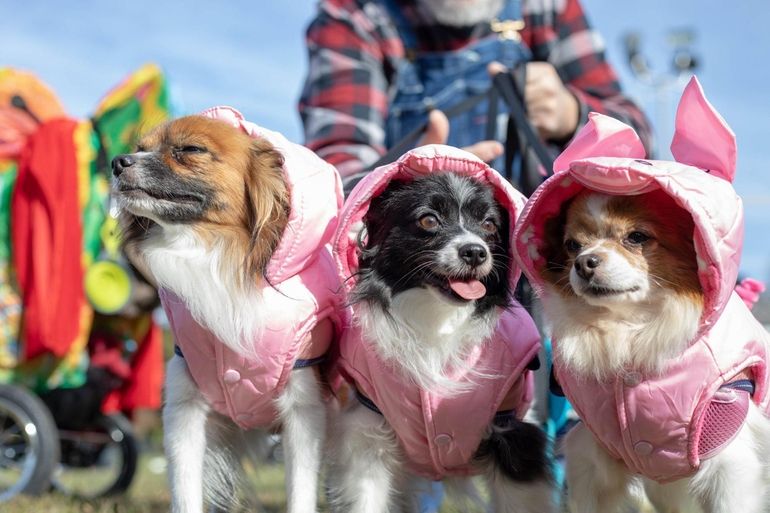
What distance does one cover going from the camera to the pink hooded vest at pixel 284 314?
281cm

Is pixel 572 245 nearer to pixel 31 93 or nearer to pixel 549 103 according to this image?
pixel 549 103

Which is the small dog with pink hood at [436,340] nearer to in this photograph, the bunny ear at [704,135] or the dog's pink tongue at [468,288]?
the dog's pink tongue at [468,288]

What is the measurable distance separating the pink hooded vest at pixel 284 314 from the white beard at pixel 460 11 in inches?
65.3

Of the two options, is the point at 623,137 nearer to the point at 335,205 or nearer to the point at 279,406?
the point at 335,205

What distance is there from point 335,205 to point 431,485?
133 cm

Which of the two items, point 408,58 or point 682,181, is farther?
point 408,58

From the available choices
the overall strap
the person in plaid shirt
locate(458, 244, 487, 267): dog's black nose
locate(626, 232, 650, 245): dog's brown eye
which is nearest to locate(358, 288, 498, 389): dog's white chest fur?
locate(458, 244, 487, 267): dog's black nose

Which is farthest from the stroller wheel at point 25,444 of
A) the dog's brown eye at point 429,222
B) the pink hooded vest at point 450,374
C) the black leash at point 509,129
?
the dog's brown eye at point 429,222

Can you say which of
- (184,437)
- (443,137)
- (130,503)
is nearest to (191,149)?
(184,437)

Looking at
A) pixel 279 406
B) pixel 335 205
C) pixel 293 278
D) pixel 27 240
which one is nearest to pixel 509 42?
pixel 335 205

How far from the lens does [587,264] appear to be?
7.82ft

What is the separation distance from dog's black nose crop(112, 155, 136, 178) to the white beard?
2125 mm

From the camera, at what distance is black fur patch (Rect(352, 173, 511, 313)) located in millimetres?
2715

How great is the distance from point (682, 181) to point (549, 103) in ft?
5.16
